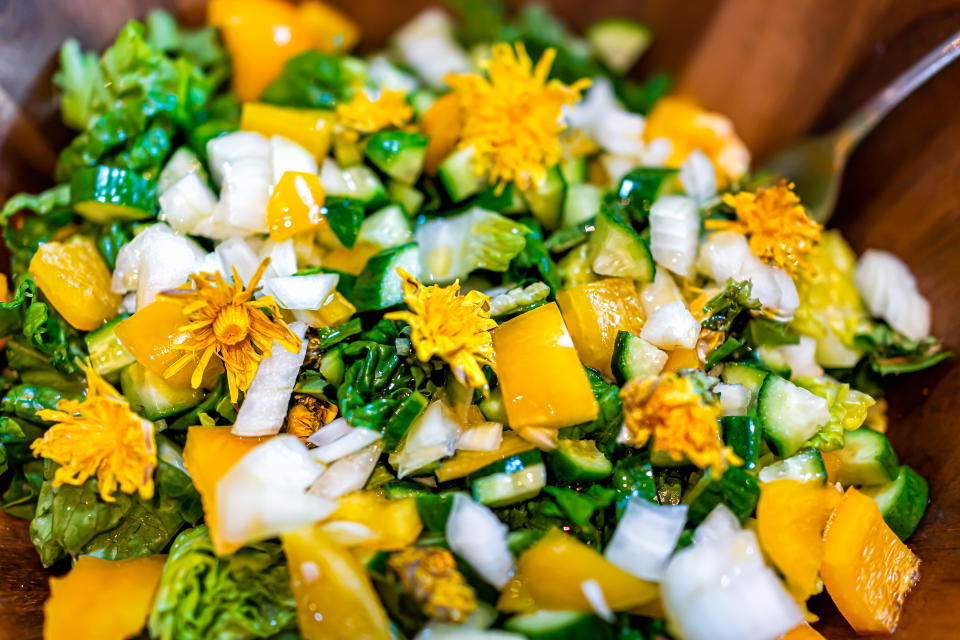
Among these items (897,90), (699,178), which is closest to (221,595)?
(699,178)

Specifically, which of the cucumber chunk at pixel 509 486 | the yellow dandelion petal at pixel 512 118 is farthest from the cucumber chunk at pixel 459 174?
the cucumber chunk at pixel 509 486

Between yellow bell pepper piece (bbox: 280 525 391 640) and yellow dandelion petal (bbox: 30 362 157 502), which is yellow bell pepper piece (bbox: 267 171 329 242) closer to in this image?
yellow dandelion petal (bbox: 30 362 157 502)

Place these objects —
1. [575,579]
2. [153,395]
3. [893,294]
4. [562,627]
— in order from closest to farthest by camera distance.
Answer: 1. [562,627]
2. [575,579]
3. [153,395]
4. [893,294]

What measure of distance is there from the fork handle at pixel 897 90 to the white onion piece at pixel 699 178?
→ 65cm

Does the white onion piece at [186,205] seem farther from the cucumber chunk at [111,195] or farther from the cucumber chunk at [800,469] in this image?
the cucumber chunk at [800,469]

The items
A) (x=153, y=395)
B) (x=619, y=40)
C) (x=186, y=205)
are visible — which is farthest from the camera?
(x=619, y=40)

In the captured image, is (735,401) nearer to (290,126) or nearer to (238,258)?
(238,258)

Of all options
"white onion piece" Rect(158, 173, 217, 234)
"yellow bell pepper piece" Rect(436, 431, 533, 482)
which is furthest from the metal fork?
"white onion piece" Rect(158, 173, 217, 234)

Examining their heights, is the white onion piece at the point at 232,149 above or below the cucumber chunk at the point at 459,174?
below

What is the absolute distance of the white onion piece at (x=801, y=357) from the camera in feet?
7.34

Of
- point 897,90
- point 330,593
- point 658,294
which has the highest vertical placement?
point 897,90

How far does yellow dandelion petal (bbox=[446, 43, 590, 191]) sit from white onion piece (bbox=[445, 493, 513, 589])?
1.13 metres

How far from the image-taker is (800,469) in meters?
1.90

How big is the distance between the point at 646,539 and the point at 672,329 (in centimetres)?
62
